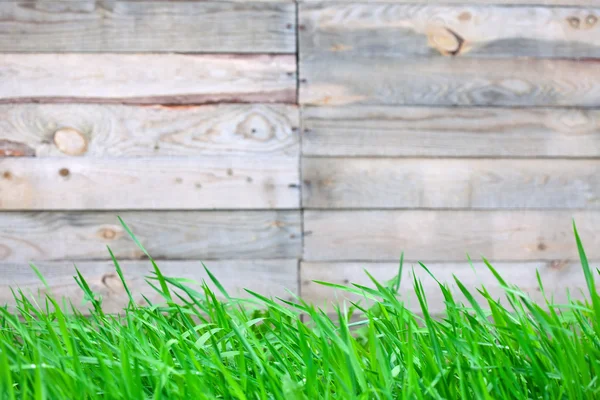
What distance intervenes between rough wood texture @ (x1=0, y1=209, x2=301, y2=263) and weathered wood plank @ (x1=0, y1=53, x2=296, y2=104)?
326 millimetres

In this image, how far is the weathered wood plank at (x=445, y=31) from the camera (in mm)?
1490

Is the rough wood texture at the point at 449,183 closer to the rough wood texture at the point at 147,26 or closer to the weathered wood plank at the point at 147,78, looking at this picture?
the weathered wood plank at the point at 147,78

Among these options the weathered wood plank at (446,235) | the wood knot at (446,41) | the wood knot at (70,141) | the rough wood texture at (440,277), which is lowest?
the rough wood texture at (440,277)

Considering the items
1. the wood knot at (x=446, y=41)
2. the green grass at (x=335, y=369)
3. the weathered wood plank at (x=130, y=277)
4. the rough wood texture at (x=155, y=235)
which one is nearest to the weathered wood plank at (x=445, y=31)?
the wood knot at (x=446, y=41)

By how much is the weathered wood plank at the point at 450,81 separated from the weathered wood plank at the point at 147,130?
0.13 metres

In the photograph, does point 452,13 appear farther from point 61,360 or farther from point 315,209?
point 61,360

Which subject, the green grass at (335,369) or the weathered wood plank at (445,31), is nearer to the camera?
the green grass at (335,369)

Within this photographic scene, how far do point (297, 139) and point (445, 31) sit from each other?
53 centimetres

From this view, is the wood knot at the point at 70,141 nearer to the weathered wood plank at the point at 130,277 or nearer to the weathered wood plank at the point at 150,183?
the weathered wood plank at the point at 150,183

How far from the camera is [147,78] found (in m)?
1.46

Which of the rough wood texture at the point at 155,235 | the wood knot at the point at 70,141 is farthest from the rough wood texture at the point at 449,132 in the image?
the wood knot at the point at 70,141

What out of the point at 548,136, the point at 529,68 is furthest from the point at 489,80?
the point at 548,136

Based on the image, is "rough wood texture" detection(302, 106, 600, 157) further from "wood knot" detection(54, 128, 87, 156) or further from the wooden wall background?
"wood knot" detection(54, 128, 87, 156)

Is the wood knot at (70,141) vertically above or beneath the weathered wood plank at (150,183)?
above
